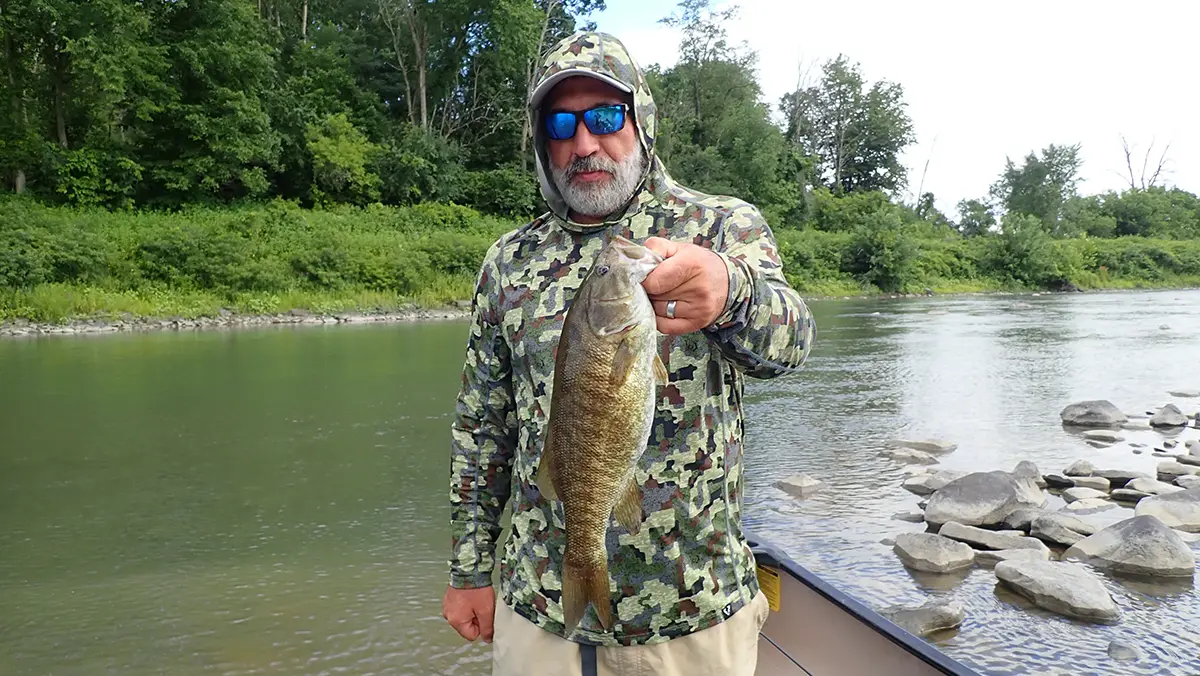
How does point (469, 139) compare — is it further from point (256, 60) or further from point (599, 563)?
point (599, 563)

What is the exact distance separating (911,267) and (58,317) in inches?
1593

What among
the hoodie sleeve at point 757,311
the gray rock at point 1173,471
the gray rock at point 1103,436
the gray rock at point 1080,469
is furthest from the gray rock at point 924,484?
the hoodie sleeve at point 757,311

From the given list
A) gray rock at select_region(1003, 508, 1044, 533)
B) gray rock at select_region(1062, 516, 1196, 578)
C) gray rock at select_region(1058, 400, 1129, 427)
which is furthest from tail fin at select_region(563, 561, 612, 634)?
gray rock at select_region(1058, 400, 1129, 427)

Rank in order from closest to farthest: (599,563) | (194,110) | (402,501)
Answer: (599,563) < (402,501) < (194,110)

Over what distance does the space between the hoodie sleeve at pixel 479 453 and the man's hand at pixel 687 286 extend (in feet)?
2.61

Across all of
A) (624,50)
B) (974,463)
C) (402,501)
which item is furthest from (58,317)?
(624,50)

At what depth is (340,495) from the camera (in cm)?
830

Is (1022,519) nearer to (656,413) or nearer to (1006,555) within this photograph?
(1006,555)

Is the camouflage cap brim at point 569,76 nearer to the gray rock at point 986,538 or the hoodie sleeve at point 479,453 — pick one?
the hoodie sleeve at point 479,453

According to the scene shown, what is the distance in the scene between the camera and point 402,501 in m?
8.05

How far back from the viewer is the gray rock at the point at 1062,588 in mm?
5539

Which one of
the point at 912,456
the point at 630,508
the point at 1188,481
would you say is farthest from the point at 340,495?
the point at 1188,481

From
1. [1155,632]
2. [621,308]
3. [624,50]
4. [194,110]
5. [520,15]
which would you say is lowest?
[1155,632]

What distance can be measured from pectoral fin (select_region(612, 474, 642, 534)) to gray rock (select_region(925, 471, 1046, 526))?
6.20m
